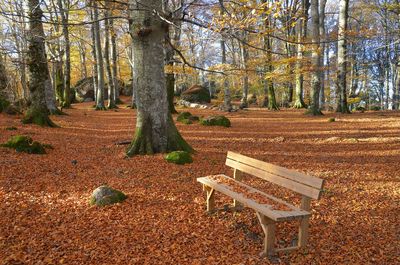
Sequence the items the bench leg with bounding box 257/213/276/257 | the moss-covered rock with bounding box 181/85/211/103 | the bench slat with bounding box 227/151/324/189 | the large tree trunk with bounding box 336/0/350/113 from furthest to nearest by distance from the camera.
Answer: the moss-covered rock with bounding box 181/85/211/103, the large tree trunk with bounding box 336/0/350/113, the bench slat with bounding box 227/151/324/189, the bench leg with bounding box 257/213/276/257

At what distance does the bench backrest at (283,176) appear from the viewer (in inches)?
137

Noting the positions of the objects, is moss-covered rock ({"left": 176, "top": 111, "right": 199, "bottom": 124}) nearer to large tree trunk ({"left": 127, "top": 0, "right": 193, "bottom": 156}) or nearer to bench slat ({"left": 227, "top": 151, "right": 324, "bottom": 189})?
large tree trunk ({"left": 127, "top": 0, "right": 193, "bottom": 156})

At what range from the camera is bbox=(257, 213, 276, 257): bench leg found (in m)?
3.36

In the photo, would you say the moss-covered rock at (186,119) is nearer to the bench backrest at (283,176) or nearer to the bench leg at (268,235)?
the bench backrest at (283,176)

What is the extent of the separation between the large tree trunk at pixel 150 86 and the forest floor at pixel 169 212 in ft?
2.04

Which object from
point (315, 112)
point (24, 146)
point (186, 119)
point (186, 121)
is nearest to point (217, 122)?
point (186, 121)

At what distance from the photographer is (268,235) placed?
3367 millimetres

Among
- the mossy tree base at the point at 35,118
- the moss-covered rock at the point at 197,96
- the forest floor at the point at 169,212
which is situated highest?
the moss-covered rock at the point at 197,96

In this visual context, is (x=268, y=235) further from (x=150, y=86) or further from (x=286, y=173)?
(x=150, y=86)

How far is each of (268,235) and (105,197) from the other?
2.59m

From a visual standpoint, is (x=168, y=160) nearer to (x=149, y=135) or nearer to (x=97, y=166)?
(x=149, y=135)

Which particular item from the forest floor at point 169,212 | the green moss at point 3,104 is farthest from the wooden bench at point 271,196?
the green moss at point 3,104

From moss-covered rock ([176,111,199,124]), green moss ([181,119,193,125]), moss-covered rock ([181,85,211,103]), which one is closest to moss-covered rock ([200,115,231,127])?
green moss ([181,119,193,125])

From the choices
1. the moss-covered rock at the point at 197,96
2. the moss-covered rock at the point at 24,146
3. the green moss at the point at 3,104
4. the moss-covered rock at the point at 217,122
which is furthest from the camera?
the moss-covered rock at the point at 197,96
